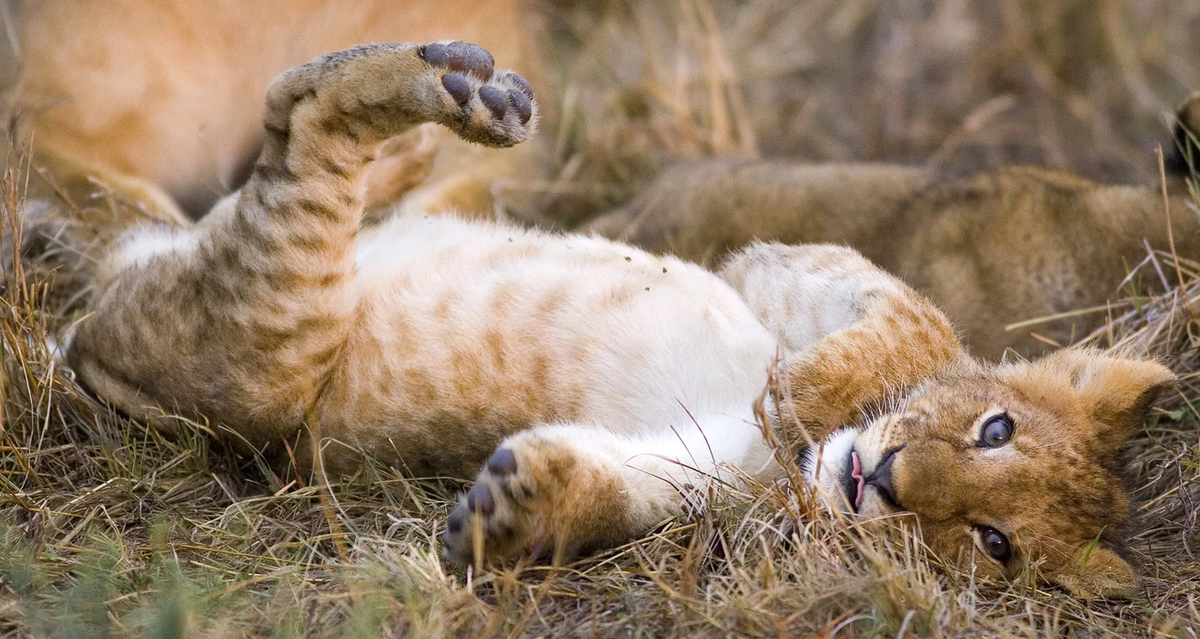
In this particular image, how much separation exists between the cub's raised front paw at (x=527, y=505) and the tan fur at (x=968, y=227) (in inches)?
76.2

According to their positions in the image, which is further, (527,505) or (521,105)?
(521,105)

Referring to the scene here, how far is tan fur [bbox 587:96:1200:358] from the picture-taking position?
4.04 metres

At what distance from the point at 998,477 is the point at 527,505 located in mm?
1105

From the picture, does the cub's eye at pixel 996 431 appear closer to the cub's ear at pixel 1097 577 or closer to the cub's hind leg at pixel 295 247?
the cub's ear at pixel 1097 577

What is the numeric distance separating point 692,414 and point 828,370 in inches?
14.9

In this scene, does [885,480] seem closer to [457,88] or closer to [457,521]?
[457,521]

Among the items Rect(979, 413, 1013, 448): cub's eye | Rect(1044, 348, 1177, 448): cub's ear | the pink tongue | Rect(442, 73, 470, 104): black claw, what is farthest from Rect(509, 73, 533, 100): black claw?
Rect(1044, 348, 1177, 448): cub's ear

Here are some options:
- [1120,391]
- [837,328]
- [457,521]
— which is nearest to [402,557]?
[457,521]

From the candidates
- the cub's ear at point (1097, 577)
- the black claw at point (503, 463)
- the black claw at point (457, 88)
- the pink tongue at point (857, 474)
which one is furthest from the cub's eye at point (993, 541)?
the black claw at point (457, 88)

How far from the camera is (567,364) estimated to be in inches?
115

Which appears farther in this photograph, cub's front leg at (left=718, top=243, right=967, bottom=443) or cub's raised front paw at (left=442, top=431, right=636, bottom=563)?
cub's front leg at (left=718, top=243, right=967, bottom=443)

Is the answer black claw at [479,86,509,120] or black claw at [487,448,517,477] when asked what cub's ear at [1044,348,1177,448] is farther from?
black claw at [479,86,509,120]

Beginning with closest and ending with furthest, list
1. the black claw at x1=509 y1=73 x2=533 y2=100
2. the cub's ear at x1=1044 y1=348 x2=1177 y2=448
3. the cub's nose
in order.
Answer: the cub's nose, the black claw at x1=509 y1=73 x2=533 y2=100, the cub's ear at x1=1044 y1=348 x2=1177 y2=448

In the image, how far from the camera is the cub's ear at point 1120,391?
2908 mm
